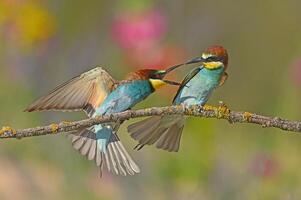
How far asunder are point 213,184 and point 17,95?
83 centimetres

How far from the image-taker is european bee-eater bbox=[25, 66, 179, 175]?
1.83 m

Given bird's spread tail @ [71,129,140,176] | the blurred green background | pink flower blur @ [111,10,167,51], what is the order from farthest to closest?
1. pink flower blur @ [111,10,167,51]
2. the blurred green background
3. bird's spread tail @ [71,129,140,176]

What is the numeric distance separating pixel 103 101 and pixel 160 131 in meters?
0.14

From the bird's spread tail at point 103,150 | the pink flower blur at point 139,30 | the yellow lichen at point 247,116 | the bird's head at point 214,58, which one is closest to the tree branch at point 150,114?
the yellow lichen at point 247,116

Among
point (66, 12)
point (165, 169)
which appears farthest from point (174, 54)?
point (66, 12)

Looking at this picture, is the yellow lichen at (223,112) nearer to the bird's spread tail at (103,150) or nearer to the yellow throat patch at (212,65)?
the yellow throat patch at (212,65)

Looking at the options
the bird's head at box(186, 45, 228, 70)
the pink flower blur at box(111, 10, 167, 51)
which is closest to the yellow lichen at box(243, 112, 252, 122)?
the bird's head at box(186, 45, 228, 70)

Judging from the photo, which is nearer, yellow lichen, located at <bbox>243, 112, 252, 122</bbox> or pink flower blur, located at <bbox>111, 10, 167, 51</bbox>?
yellow lichen, located at <bbox>243, 112, 252, 122</bbox>

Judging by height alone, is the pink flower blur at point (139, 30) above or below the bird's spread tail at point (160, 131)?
below

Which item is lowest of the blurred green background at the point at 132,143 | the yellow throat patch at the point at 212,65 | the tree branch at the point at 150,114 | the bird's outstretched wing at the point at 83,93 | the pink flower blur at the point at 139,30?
the blurred green background at the point at 132,143

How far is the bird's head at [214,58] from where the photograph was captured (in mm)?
1761

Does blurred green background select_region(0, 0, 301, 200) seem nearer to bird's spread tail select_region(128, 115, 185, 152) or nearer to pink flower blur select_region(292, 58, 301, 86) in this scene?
pink flower blur select_region(292, 58, 301, 86)

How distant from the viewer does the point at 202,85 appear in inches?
73.1

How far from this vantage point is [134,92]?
1849 millimetres
